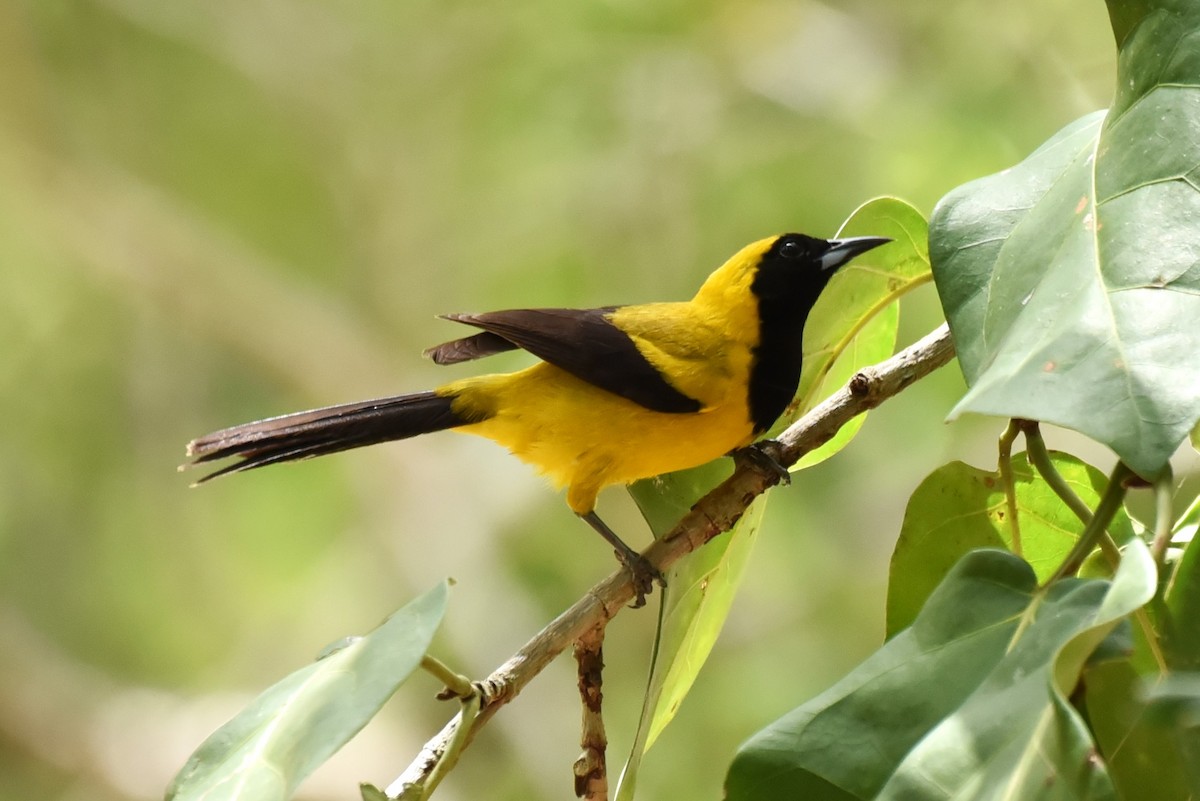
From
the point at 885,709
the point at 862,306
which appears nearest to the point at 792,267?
the point at 862,306

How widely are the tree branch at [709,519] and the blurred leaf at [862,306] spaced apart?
109mm

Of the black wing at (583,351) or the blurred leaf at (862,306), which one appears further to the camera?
the black wing at (583,351)

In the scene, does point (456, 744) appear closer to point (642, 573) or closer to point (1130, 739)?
point (642, 573)

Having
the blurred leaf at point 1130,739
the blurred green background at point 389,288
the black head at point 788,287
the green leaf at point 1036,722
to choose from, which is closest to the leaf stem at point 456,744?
the green leaf at point 1036,722

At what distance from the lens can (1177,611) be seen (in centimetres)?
96

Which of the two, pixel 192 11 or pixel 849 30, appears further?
pixel 192 11

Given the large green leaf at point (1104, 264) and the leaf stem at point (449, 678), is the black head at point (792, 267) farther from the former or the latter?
the leaf stem at point (449, 678)

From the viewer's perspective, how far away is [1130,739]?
2.99 ft

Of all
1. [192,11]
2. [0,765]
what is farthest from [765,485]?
[192,11]

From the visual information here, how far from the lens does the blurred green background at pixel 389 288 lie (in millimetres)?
4379

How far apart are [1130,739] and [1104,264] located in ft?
1.28

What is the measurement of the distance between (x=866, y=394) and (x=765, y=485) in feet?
0.71

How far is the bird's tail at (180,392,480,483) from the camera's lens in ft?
6.54

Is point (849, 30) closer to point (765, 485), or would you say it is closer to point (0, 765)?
point (765, 485)
